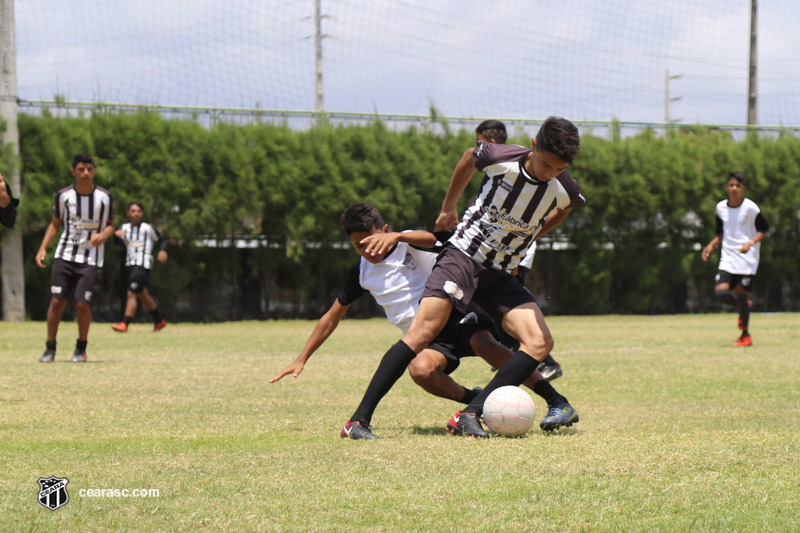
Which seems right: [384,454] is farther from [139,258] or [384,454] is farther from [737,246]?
[139,258]

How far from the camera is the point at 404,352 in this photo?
236 inches

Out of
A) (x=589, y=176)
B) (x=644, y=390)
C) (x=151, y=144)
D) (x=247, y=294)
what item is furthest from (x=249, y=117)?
(x=644, y=390)

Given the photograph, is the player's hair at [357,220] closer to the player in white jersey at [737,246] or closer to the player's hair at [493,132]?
the player's hair at [493,132]

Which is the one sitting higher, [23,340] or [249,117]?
[249,117]

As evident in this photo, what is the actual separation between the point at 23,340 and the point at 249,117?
28.5 ft

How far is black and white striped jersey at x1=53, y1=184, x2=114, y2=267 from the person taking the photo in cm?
1130

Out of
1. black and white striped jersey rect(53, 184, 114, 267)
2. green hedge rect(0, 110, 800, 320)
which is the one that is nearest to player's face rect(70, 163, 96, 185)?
black and white striped jersey rect(53, 184, 114, 267)

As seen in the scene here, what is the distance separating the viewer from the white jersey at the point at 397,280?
665cm

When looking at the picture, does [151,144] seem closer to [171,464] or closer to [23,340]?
[23,340]

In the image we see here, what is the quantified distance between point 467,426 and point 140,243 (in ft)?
41.9

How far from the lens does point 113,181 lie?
20.2m

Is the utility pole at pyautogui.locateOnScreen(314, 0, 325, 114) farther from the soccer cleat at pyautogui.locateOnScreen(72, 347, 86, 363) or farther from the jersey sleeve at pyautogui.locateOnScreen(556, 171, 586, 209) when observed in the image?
the jersey sleeve at pyautogui.locateOnScreen(556, 171, 586, 209)

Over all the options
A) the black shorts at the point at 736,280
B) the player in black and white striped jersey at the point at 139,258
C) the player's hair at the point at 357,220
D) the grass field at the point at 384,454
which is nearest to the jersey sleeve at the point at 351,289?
the player's hair at the point at 357,220

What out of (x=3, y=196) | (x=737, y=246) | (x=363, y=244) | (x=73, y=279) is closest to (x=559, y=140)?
(x=363, y=244)
